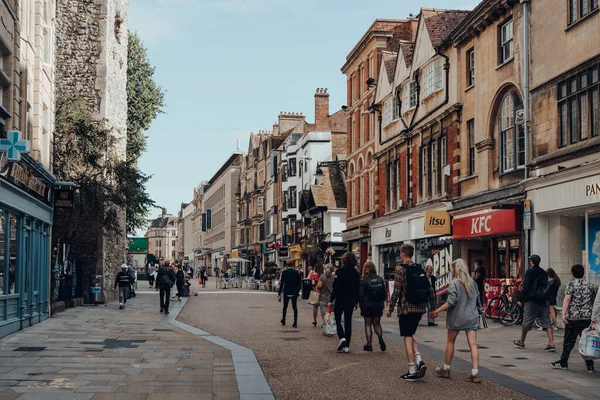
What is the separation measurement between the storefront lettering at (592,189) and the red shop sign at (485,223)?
4018 mm

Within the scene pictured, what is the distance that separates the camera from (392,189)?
1448 inches

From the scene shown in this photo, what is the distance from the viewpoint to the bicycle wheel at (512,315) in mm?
20797

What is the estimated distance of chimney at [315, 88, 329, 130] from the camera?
64750 millimetres

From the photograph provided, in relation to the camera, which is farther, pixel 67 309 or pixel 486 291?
pixel 67 309

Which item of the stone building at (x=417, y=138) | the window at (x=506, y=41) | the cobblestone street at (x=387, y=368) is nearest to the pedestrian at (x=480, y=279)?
the cobblestone street at (x=387, y=368)

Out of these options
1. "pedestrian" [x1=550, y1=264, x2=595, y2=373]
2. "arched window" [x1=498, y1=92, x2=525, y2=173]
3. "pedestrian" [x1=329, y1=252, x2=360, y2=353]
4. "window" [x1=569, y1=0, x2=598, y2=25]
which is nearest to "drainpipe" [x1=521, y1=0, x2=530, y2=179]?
"arched window" [x1=498, y1=92, x2=525, y2=173]

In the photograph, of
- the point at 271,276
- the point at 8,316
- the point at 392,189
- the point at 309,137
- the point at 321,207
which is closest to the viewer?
the point at 8,316

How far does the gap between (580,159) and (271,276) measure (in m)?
33.5

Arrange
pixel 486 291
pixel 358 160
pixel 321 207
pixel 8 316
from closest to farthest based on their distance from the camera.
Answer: pixel 8 316 → pixel 486 291 → pixel 358 160 → pixel 321 207

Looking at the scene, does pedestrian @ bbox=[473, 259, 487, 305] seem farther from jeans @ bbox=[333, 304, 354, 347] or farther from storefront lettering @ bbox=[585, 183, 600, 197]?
jeans @ bbox=[333, 304, 354, 347]

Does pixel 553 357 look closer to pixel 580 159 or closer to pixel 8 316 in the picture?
pixel 580 159

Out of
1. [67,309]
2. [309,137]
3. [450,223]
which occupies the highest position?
[309,137]

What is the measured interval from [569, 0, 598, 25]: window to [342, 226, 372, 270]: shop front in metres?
21.8

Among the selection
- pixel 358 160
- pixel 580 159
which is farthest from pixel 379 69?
pixel 580 159
